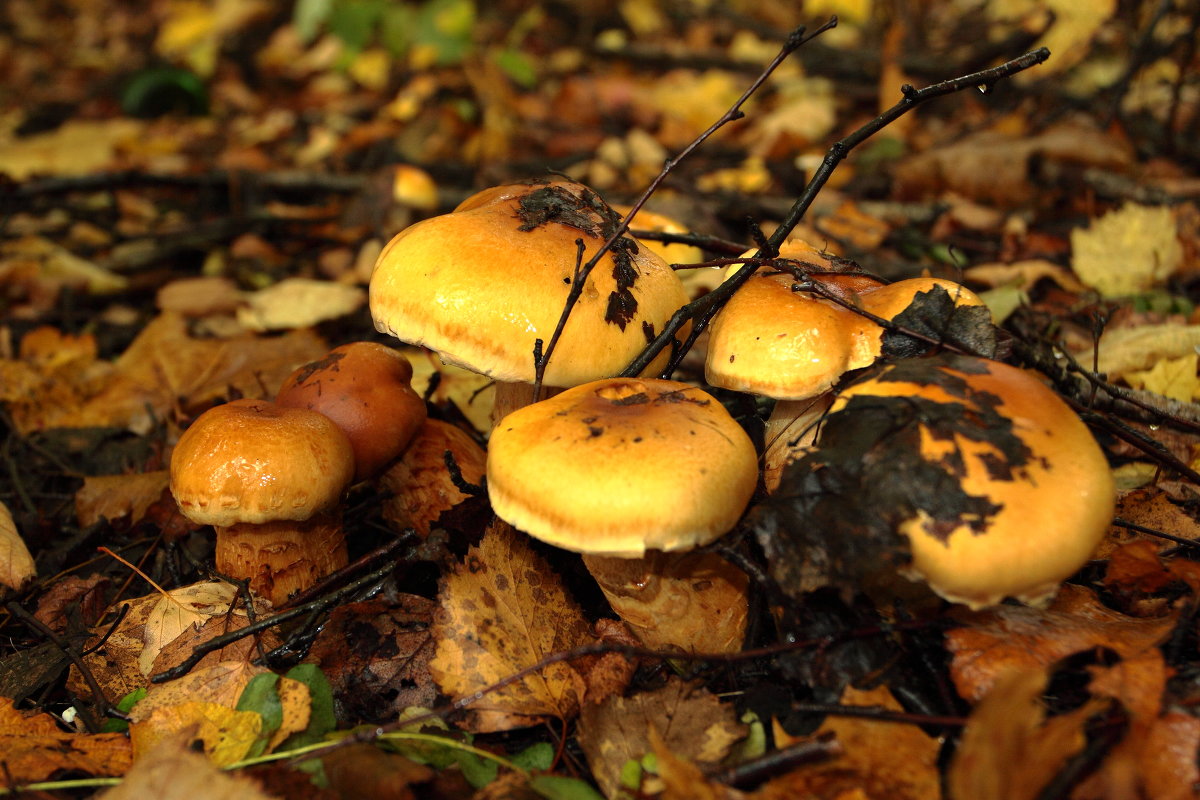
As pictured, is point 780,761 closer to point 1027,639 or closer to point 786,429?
point 1027,639

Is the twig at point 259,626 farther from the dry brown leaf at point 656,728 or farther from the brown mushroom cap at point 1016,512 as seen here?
the brown mushroom cap at point 1016,512

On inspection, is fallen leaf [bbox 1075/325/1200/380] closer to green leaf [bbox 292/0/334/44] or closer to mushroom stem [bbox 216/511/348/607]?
mushroom stem [bbox 216/511/348/607]

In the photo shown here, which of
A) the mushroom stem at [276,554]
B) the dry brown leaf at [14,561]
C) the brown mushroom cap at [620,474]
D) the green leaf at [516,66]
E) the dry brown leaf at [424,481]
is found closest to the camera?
the brown mushroom cap at [620,474]

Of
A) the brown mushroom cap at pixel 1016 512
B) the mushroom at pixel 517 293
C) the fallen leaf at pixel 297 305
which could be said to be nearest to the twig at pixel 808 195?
the mushroom at pixel 517 293

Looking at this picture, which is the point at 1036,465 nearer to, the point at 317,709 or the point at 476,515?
the point at 476,515

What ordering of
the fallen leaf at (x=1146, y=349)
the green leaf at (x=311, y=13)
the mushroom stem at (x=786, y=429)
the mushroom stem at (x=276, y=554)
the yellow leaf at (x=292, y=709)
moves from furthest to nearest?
the green leaf at (x=311, y=13) → the fallen leaf at (x=1146, y=349) → the mushroom stem at (x=276, y=554) → the mushroom stem at (x=786, y=429) → the yellow leaf at (x=292, y=709)

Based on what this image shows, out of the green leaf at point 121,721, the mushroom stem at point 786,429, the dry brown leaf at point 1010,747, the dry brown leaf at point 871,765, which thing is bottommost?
the green leaf at point 121,721

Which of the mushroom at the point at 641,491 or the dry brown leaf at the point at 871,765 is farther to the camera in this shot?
the mushroom at the point at 641,491

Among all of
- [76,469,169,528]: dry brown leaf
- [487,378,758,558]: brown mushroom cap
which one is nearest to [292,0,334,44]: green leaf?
[76,469,169,528]: dry brown leaf
